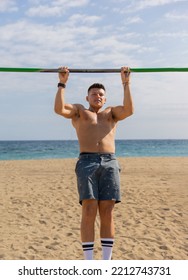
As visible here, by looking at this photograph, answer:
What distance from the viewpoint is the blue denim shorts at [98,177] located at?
159 inches

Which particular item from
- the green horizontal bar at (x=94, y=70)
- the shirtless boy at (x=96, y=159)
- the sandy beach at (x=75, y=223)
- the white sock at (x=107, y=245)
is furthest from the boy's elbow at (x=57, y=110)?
the sandy beach at (x=75, y=223)

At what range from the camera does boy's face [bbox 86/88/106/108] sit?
4227mm

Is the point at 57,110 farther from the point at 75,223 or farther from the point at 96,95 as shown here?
the point at 75,223

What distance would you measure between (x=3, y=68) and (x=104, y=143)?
143 cm

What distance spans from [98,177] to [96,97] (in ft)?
2.88

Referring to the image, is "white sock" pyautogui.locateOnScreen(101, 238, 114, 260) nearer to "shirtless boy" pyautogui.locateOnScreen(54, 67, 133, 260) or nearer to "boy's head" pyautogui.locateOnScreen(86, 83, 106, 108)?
"shirtless boy" pyautogui.locateOnScreen(54, 67, 133, 260)

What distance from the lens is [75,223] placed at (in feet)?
A: 26.6

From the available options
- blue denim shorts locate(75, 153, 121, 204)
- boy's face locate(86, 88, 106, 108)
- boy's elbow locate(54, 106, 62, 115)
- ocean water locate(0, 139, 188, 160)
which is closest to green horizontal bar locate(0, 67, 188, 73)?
boy's face locate(86, 88, 106, 108)

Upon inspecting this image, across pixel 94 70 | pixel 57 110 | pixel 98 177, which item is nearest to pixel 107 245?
pixel 98 177

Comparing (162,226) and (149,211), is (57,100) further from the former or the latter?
(149,211)

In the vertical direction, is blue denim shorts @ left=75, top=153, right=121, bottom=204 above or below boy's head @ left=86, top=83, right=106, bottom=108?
below

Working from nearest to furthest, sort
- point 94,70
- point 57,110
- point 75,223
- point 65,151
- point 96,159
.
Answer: point 57,110 < point 96,159 < point 94,70 < point 75,223 < point 65,151

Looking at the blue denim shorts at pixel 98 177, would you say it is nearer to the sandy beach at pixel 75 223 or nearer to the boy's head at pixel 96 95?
the boy's head at pixel 96 95

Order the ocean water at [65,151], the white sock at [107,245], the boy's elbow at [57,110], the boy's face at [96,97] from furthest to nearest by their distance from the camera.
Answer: the ocean water at [65,151] → the boy's face at [96,97] → the white sock at [107,245] → the boy's elbow at [57,110]
